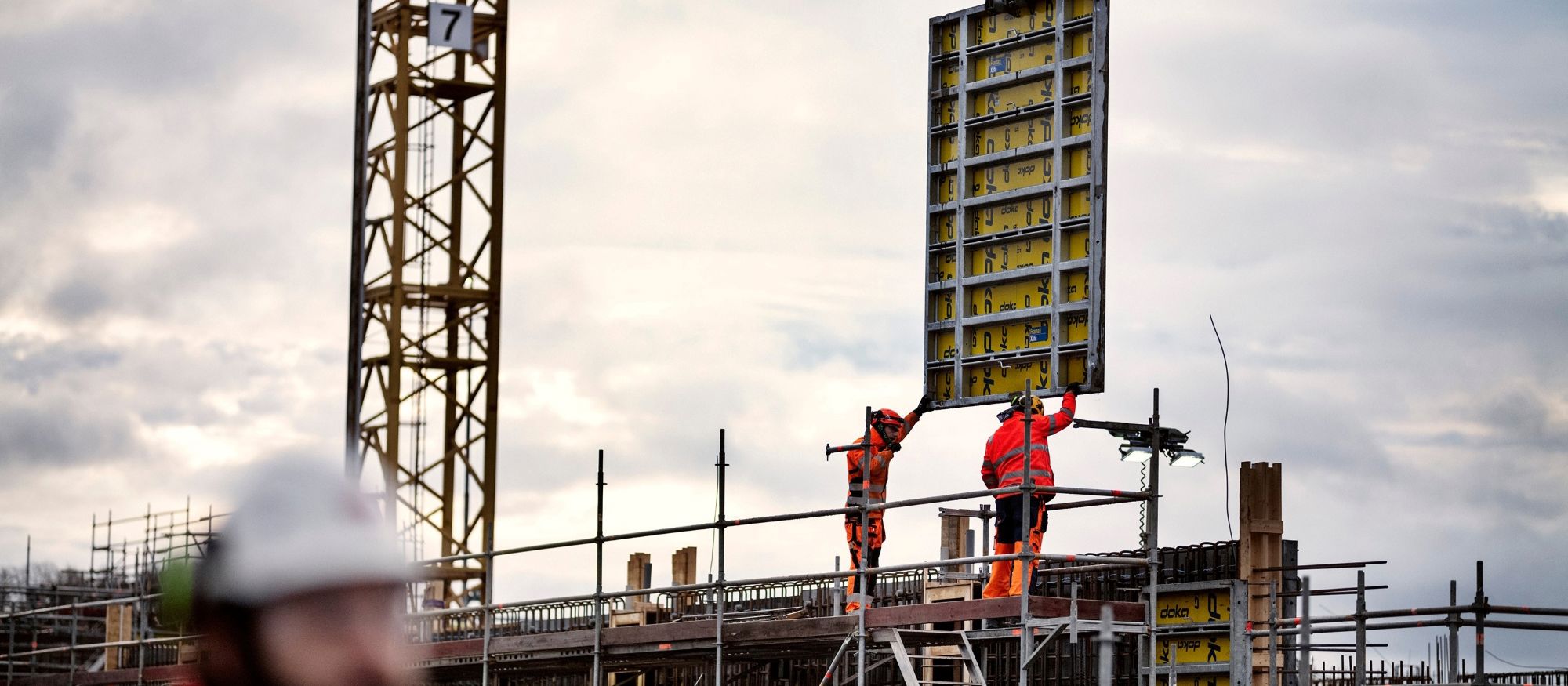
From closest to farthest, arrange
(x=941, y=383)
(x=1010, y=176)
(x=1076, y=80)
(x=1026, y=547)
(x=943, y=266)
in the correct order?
(x=1026, y=547)
(x=1076, y=80)
(x=1010, y=176)
(x=941, y=383)
(x=943, y=266)

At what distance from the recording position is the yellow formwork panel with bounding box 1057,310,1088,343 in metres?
20.1

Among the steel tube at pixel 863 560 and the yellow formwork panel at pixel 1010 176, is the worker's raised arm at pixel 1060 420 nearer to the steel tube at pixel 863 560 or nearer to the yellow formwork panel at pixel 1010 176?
the steel tube at pixel 863 560

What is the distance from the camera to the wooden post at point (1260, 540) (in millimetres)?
18516

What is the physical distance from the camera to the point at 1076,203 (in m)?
20.4

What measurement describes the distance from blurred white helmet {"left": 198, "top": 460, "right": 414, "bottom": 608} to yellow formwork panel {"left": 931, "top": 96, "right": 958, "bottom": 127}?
805 inches

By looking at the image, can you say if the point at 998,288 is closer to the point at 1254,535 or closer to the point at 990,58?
the point at 990,58

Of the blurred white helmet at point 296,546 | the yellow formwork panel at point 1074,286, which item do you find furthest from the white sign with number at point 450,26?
the blurred white helmet at point 296,546

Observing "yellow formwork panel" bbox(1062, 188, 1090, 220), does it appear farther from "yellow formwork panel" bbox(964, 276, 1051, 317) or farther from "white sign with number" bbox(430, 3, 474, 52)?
"white sign with number" bbox(430, 3, 474, 52)

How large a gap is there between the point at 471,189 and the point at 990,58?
2369 centimetres

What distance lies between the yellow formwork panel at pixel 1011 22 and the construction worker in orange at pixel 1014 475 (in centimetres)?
490

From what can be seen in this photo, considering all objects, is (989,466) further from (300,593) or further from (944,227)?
(300,593)

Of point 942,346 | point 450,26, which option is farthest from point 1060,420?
point 450,26

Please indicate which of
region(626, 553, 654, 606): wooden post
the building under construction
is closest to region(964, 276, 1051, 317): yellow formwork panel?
the building under construction

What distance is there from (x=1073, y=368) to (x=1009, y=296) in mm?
1216
